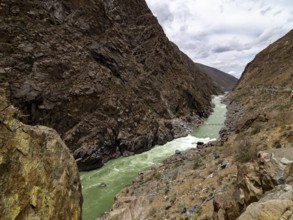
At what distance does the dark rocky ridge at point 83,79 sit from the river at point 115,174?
1277mm

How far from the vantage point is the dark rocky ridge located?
25.6 metres

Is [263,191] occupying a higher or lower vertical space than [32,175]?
lower

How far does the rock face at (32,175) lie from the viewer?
22.9ft

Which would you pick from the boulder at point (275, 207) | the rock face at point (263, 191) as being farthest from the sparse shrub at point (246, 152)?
the boulder at point (275, 207)

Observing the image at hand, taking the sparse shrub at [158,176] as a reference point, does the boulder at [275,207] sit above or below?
above

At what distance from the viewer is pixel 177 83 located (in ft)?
158

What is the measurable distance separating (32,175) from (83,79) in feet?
72.8

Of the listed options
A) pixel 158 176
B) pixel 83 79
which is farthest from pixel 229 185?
pixel 83 79

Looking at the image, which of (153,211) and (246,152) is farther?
(246,152)

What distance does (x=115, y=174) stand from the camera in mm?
23219

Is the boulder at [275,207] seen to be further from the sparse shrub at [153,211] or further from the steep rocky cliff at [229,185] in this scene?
the sparse shrub at [153,211]

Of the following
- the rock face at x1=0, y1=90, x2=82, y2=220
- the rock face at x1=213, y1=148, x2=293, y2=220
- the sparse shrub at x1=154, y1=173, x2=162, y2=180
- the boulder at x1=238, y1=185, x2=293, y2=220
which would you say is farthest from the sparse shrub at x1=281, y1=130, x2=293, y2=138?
the rock face at x1=0, y1=90, x2=82, y2=220

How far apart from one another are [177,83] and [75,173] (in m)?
38.8

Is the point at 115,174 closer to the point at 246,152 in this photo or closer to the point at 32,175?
the point at 246,152
